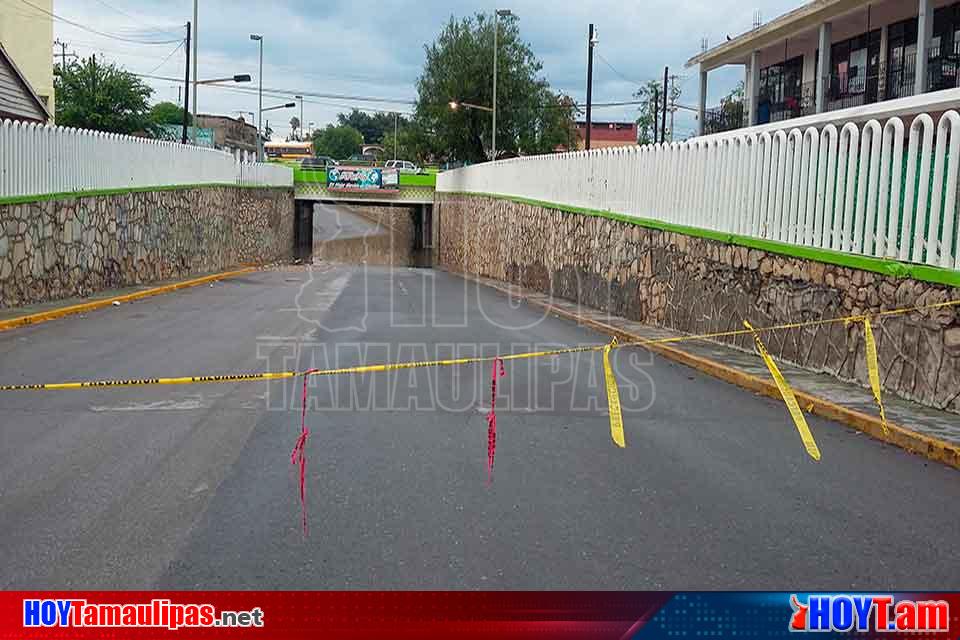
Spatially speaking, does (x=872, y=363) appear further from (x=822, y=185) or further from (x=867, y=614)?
(x=867, y=614)

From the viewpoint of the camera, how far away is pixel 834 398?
9344 millimetres

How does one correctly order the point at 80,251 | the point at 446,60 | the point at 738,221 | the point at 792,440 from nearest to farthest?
the point at 792,440 < the point at 738,221 < the point at 80,251 < the point at 446,60

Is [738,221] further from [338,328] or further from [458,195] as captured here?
[458,195]

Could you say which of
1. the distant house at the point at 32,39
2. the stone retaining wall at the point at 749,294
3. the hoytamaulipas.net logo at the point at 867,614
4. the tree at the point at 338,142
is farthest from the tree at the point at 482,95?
the tree at the point at 338,142

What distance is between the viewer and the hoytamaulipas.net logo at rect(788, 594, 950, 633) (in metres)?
4.52

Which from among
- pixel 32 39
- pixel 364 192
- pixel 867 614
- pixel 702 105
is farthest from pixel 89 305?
pixel 364 192

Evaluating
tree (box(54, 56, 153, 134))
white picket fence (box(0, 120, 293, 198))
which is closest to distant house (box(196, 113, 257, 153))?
tree (box(54, 56, 153, 134))

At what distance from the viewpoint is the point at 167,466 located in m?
6.89

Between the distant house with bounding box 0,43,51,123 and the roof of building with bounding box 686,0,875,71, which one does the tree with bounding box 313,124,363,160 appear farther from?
the distant house with bounding box 0,43,51,123

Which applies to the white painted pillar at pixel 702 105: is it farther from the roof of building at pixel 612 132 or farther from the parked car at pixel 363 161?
the roof of building at pixel 612 132

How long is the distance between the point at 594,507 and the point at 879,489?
2.14m

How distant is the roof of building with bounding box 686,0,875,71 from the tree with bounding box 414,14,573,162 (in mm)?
17970

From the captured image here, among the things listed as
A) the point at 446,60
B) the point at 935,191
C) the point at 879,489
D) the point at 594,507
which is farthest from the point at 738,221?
the point at 446,60

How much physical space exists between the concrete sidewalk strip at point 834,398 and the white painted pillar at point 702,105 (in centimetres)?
2731
